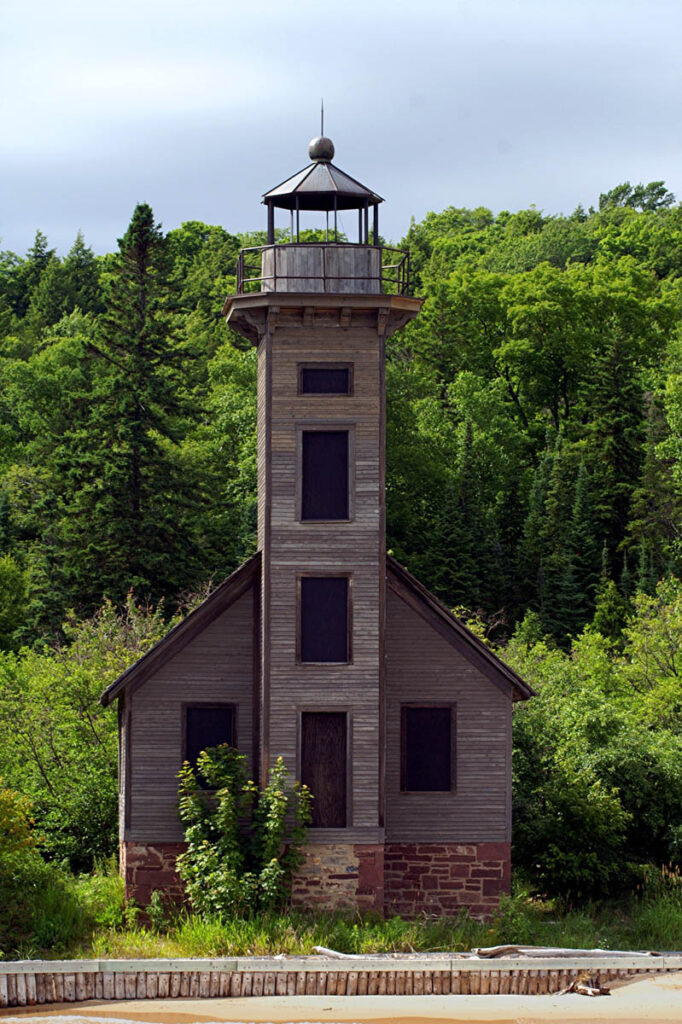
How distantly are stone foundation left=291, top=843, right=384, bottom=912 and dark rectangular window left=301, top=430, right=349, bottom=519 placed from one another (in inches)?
222

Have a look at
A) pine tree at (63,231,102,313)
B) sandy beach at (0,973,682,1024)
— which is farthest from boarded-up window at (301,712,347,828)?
pine tree at (63,231,102,313)

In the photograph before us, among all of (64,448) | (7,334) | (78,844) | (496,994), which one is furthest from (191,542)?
(7,334)

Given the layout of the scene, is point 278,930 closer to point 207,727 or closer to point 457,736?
point 207,727

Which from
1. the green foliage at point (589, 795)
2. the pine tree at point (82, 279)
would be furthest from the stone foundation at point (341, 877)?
the pine tree at point (82, 279)

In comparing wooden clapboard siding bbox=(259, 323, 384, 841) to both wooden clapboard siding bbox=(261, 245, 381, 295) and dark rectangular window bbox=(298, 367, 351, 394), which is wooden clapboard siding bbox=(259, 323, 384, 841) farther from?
wooden clapboard siding bbox=(261, 245, 381, 295)

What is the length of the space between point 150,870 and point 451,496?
34.9m

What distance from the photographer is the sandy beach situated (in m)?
21.8

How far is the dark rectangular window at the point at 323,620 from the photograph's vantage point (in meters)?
25.8

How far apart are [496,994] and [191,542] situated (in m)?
28.3

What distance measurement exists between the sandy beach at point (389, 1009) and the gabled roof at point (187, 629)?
5670mm

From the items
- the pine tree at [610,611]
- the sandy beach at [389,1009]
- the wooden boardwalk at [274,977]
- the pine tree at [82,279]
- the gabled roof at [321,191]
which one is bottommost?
the sandy beach at [389,1009]

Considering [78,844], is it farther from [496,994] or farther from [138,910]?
[496,994]

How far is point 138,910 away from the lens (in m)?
25.6

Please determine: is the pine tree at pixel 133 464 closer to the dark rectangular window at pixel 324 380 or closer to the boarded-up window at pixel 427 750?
the boarded-up window at pixel 427 750
